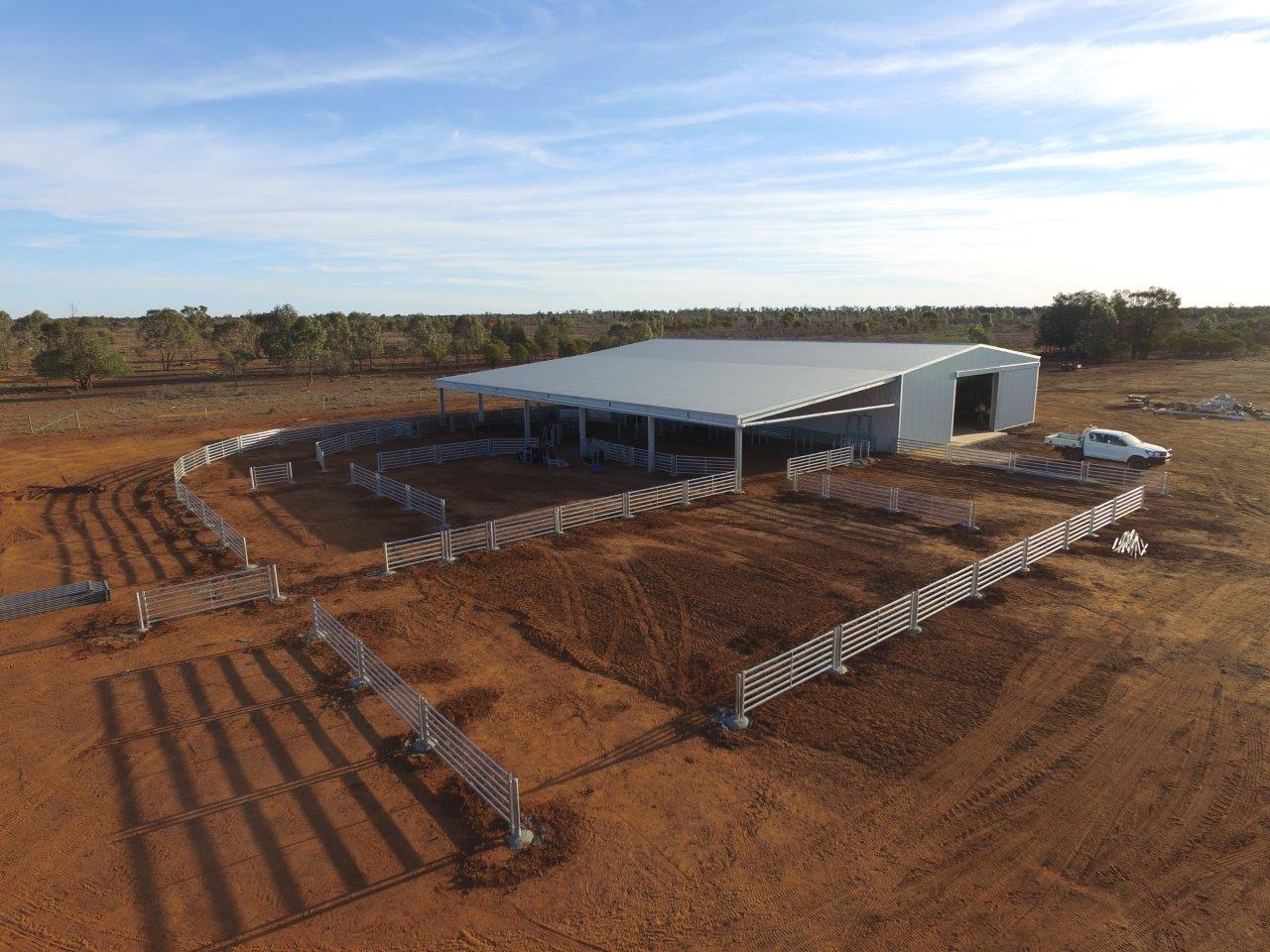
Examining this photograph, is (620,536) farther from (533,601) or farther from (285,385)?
(285,385)

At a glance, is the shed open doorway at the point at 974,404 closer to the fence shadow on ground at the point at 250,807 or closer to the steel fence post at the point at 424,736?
the steel fence post at the point at 424,736

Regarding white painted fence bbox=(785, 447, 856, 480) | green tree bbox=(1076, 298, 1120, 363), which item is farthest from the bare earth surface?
green tree bbox=(1076, 298, 1120, 363)

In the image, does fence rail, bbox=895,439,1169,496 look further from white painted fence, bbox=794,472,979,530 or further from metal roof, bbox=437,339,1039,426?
white painted fence, bbox=794,472,979,530

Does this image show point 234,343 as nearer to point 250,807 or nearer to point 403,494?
point 403,494

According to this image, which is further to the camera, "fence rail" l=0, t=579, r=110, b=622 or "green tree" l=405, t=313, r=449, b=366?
"green tree" l=405, t=313, r=449, b=366

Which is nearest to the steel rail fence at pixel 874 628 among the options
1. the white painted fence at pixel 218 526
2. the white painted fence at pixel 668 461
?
the white painted fence at pixel 668 461

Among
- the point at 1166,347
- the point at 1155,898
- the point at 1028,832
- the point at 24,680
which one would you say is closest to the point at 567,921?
the point at 1028,832
